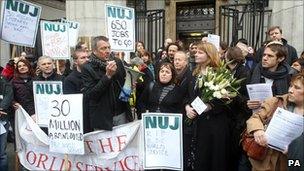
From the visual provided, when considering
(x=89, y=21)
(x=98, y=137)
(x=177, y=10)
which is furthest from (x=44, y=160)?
(x=177, y=10)

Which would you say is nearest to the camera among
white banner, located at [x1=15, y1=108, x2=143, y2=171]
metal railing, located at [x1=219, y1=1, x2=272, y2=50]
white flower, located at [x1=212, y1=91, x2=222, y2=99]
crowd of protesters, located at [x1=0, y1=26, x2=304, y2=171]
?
white flower, located at [x1=212, y1=91, x2=222, y2=99]

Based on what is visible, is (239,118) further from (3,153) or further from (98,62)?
(3,153)

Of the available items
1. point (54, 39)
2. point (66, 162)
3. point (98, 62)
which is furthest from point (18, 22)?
point (66, 162)

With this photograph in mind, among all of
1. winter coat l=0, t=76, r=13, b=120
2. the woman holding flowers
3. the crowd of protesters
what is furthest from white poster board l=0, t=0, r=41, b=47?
the woman holding flowers

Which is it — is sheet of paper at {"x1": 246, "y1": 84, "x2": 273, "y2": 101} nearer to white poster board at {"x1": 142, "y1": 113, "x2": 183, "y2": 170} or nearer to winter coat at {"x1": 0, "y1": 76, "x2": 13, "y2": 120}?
white poster board at {"x1": 142, "y1": 113, "x2": 183, "y2": 170}

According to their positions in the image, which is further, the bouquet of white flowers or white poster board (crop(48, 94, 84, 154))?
white poster board (crop(48, 94, 84, 154))

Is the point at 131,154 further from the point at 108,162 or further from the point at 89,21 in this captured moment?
the point at 89,21

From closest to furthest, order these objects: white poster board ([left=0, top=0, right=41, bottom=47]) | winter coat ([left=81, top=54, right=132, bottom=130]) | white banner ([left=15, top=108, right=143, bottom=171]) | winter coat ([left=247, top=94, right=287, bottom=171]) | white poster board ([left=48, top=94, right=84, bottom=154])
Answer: winter coat ([left=247, top=94, right=287, bottom=171]) → white poster board ([left=48, top=94, right=84, bottom=154]) → winter coat ([left=81, top=54, right=132, bottom=130]) → white banner ([left=15, top=108, right=143, bottom=171]) → white poster board ([left=0, top=0, right=41, bottom=47])

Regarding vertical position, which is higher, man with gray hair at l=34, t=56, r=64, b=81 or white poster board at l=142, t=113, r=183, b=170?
man with gray hair at l=34, t=56, r=64, b=81

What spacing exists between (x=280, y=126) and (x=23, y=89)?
13.8 feet

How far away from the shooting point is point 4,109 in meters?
5.72

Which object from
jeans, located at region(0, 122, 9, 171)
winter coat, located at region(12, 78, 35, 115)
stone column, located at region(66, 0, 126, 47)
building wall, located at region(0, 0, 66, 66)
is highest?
building wall, located at region(0, 0, 66, 66)

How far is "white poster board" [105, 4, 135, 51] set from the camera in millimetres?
5635

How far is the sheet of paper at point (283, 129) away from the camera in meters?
3.23
